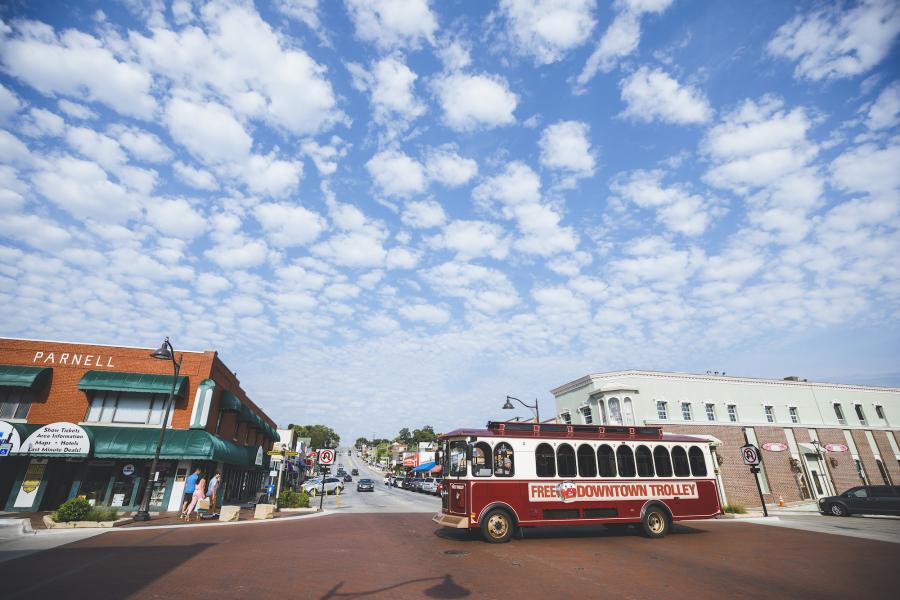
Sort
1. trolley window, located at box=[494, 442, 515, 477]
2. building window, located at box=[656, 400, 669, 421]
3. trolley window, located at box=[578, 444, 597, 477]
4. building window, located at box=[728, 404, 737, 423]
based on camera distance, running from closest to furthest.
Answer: trolley window, located at box=[494, 442, 515, 477] < trolley window, located at box=[578, 444, 597, 477] < building window, located at box=[656, 400, 669, 421] < building window, located at box=[728, 404, 737, 423]

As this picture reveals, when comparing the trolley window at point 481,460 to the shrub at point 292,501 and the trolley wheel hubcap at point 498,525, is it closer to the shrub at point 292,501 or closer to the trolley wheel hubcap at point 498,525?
the trolley wheel hubcap at point 498,525

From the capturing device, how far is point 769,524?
17719 mm

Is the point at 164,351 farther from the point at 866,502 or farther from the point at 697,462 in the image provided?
the point at 866,502

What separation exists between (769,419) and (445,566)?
33646 mm

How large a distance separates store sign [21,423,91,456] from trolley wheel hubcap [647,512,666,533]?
22073mm

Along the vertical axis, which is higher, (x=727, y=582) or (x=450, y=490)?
(x=450, y=490)

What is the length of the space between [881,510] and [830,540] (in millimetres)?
11095

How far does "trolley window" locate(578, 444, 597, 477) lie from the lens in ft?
43.3

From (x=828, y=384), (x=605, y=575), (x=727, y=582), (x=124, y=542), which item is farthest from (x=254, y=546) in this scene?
(x=828, y=384)

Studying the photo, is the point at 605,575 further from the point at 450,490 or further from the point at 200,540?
the point at 200,540

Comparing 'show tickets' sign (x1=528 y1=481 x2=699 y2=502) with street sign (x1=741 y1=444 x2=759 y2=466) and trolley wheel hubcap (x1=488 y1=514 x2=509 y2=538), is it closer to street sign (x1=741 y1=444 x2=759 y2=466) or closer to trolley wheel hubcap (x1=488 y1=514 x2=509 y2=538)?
trolley wheel hubcap (x1=488 y1=514 x2=509 y2=538)

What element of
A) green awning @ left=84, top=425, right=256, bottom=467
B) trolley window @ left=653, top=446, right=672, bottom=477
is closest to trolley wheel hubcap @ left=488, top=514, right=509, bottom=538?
trolley window @ left=653, top=446, right=672, bottom=477

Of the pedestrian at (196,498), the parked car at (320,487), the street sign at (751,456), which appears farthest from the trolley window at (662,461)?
the parked car at (320,487)

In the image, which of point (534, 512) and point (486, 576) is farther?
point (534, 512)
